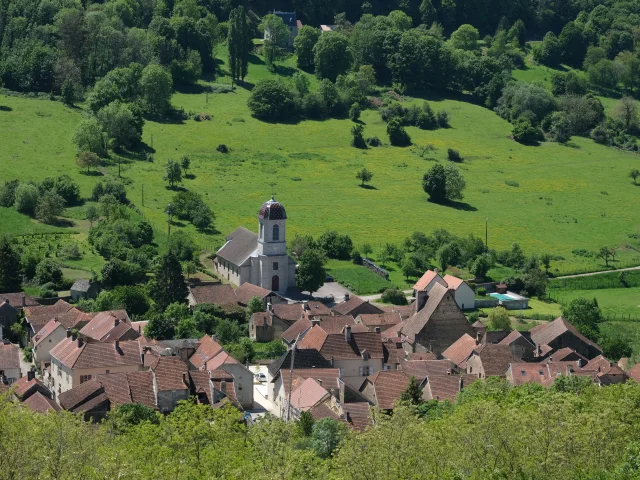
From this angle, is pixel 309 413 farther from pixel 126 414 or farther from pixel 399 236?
pixel 399 236

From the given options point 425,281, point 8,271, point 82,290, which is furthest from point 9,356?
point 425,281

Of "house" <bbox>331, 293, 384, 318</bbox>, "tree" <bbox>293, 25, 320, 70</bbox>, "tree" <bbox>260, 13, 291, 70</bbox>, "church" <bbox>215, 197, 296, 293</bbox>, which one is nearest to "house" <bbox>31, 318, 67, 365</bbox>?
"house" <bbox>331, 293, 384, 318</bbox>

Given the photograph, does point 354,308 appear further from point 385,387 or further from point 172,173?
point 172,173

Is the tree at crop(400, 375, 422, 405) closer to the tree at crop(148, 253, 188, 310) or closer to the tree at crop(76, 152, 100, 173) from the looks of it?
the tree at crop(148, 253, 188, 310)

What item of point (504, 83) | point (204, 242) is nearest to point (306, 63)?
point (504, 83)

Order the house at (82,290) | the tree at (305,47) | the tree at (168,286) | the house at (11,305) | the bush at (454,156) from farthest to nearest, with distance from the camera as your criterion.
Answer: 1. the tree at (305,47)
2. the bush at (454,156)
3. the house at (82,290)
4. the tree at (168,286)
5. the house at (11,305)

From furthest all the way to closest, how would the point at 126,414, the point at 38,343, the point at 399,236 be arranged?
1. the point at 399,236
2. the point at 38,343
3. the point at 126,414

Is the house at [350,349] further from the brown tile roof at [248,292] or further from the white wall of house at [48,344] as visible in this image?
the brown tile roof at [248,292]

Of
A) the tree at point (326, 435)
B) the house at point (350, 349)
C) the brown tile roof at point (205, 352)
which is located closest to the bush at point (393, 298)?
the house at point (350, 349)
